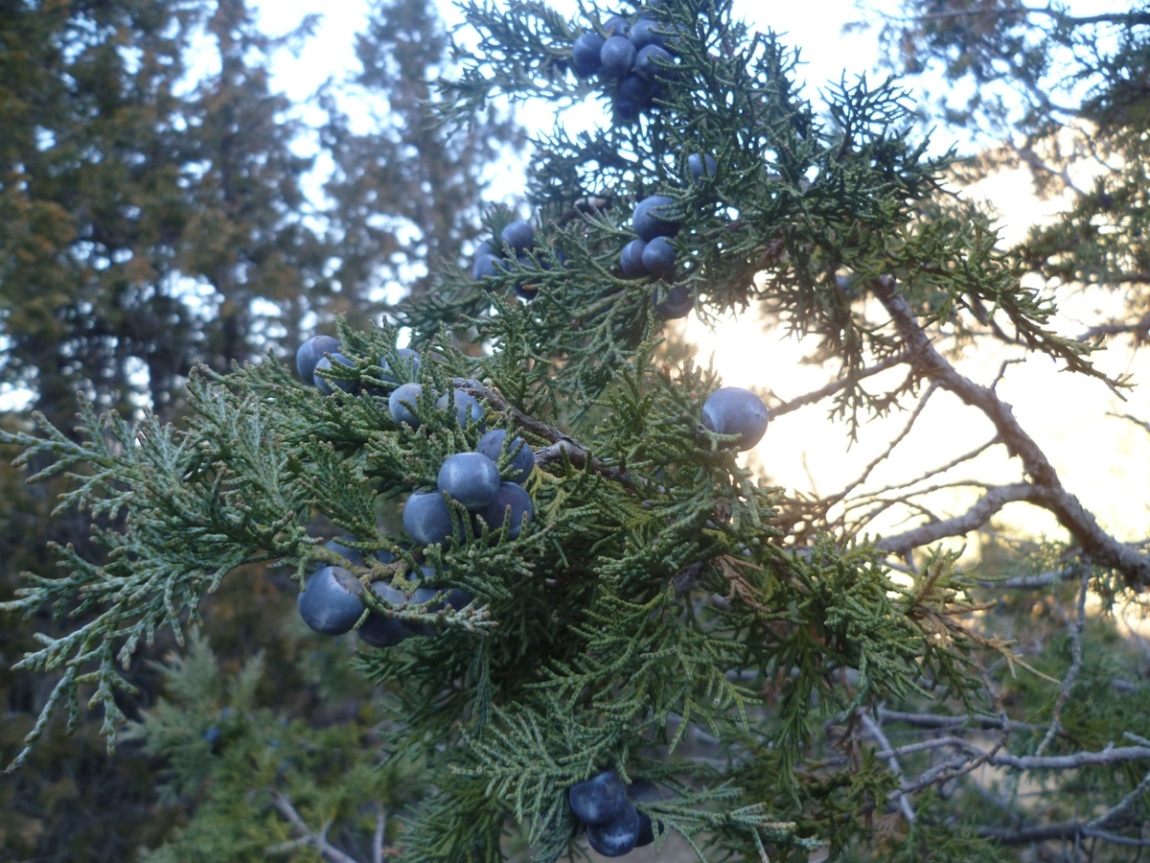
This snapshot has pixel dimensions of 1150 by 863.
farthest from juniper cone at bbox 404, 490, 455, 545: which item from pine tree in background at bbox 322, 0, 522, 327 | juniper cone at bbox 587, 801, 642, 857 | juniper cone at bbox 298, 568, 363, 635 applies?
pine tree in background at bbox 322, 0, 522, 327

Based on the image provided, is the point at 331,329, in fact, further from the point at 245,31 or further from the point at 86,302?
the point at 245,31

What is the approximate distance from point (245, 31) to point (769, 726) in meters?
11.7

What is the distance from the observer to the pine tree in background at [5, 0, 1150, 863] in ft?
3.86

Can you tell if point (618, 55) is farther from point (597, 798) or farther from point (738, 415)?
point (597, 798)

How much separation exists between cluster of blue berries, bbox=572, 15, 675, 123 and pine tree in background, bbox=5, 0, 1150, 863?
0.02 metres

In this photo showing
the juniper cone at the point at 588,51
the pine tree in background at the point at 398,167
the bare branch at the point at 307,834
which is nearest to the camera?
the juniper cone at the point at 588,51

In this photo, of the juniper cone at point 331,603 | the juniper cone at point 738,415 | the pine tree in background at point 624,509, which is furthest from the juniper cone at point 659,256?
the juniper cone at point 331,603

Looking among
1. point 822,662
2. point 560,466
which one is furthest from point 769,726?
point 560,466

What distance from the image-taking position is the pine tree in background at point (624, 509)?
1.18 m

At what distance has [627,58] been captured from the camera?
2.08 meters

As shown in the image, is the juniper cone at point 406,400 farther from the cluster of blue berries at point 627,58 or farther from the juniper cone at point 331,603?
the cluster of blue berries at point 627,58

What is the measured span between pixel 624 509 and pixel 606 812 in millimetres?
634

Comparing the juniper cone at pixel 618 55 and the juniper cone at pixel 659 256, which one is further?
the juniper cone at pixel 618 55

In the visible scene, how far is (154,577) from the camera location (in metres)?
1.15
